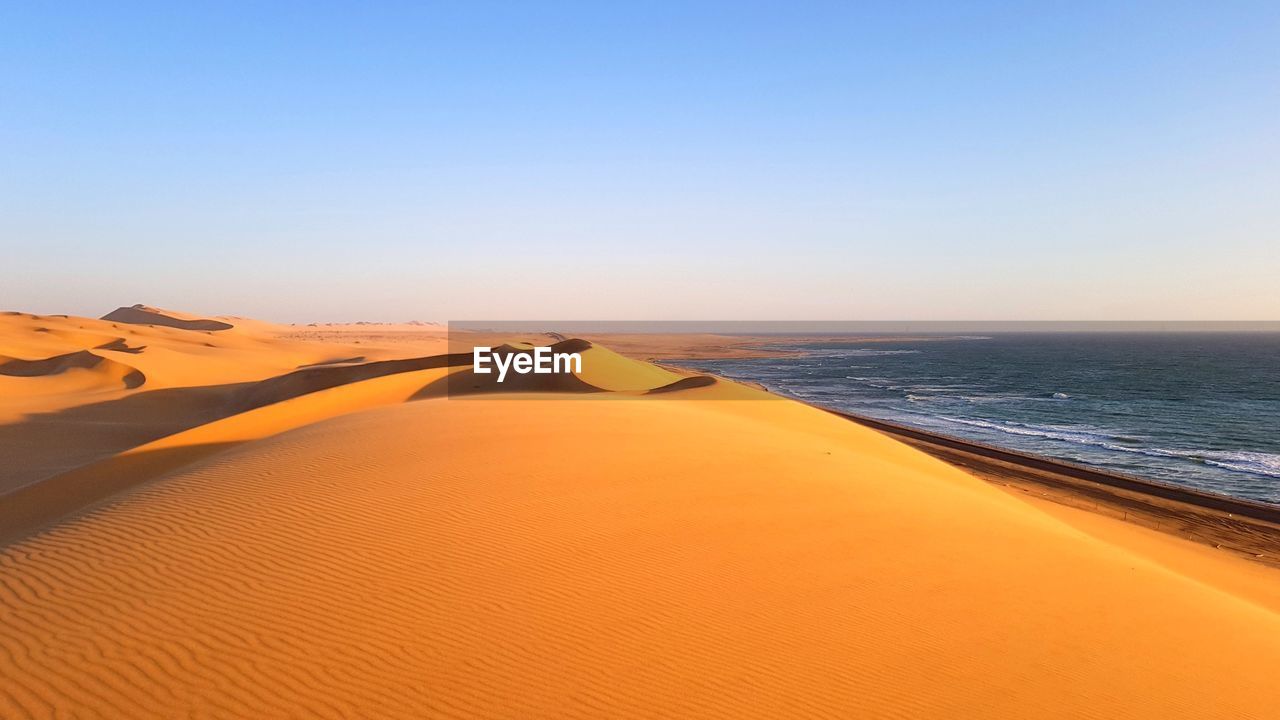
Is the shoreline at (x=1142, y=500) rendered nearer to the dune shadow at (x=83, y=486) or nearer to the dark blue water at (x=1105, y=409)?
the dark blue water at (x=1105, y=409)

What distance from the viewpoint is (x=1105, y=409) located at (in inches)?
1545

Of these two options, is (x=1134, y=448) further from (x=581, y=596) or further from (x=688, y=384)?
(x=581, y=596)

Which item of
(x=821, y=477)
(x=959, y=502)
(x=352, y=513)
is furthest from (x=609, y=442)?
(x=959, y=502)

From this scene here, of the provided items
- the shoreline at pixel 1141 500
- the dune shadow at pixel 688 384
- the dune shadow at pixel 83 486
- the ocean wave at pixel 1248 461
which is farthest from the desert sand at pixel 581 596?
the ocean wave at pixel 1248 461

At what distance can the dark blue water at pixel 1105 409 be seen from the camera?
24.5 metres

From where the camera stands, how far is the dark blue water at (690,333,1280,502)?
2448 centimetres

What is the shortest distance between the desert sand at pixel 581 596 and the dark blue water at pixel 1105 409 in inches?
679

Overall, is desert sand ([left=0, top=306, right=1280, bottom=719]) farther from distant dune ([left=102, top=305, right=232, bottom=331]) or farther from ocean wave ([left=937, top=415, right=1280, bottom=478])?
distant dune ([left=102, top=305, right=232, bottom=331])

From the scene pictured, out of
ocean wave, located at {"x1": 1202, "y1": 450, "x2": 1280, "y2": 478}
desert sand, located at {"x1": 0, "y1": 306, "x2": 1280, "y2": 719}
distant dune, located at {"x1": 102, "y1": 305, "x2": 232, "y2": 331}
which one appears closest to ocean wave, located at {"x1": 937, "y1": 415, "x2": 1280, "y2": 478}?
ocean wave, located at {"x1": 1202, "y1": 450, "x2": 1280, "y2": 478}

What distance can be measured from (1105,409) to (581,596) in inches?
1751

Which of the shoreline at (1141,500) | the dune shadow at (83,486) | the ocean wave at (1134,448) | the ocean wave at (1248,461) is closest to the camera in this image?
the dune shadow at (83,486)

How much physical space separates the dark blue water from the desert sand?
17.2m

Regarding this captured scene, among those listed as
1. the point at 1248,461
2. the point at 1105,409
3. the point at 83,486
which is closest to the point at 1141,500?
the point at 1248,461

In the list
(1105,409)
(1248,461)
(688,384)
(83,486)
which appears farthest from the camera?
(1105,409)
